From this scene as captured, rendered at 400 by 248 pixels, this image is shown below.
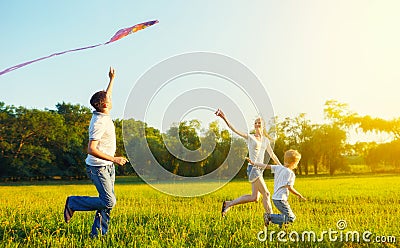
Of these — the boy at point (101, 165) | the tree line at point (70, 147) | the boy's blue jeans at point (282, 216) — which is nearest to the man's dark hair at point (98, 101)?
the boy at point (101, 165)

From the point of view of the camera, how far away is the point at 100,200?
22.8 feet

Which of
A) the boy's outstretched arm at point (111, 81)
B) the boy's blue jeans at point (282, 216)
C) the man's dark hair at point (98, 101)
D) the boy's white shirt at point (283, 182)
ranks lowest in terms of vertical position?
the boy's blue jeans at point (282, 216)

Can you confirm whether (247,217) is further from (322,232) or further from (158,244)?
(158,244)

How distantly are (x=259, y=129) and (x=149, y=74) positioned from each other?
9.48 ft

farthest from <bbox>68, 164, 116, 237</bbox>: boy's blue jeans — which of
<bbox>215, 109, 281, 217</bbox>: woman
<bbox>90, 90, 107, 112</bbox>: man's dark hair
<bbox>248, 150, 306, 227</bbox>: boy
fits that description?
<bbox>215, 109, 281, 217</bbox>: woman

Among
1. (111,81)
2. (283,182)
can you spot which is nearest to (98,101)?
(111,81)

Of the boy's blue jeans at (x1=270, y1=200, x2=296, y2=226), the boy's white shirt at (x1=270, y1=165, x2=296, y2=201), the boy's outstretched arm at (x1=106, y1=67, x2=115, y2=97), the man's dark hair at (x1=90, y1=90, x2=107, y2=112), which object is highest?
the boy's outstretched arm at (x1=106, y1=67, x2=115, y2=97)

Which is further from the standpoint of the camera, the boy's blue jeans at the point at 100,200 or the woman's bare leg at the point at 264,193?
the woman's bare leg at the point at 264,193

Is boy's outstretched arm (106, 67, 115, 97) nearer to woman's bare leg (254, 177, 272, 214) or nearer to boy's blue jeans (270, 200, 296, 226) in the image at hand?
boy's blue jeans (270, 200, 296, 226)

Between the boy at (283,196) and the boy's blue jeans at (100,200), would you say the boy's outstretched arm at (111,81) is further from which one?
the boy at (283,196)

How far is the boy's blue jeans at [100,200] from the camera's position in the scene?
6.88 m

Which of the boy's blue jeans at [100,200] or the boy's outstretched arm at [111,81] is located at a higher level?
the boy's outstretched arm at [111,81]

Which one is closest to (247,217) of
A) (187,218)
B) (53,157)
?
(187,218)

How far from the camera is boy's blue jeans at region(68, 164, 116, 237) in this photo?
6879 mm
